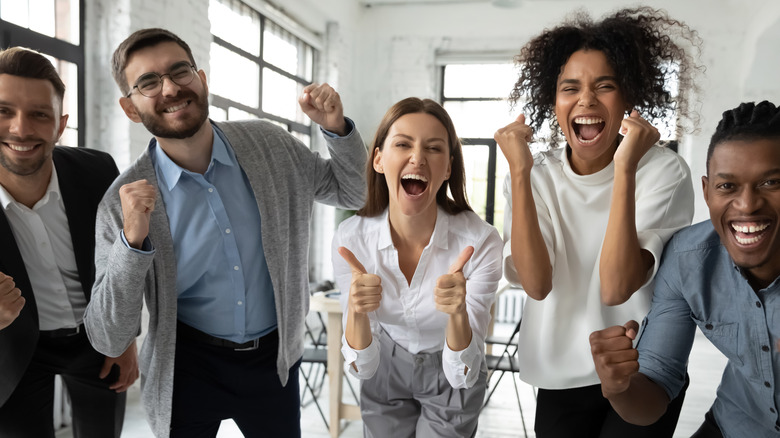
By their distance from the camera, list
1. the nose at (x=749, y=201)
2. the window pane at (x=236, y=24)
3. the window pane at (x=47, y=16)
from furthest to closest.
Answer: the window pane at (x=236, y=24) → the window pane at (x=47, y=16) → the nose at (x=749, y=201)

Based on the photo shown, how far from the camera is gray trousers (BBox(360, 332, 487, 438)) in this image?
1618mm

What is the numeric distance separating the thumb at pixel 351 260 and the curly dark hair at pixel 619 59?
770mm

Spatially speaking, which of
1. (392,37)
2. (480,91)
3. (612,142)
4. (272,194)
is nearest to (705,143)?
(480,91)

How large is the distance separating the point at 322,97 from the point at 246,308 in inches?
26.8

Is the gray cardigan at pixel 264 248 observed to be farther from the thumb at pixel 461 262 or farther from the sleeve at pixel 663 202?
the sleeve at pixel 663 202

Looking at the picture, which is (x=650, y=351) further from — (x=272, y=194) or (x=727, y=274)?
(x=272, y=194)

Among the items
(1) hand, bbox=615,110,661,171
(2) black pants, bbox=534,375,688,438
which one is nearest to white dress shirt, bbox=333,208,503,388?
(2) black pants, bbox=534,375,688,438

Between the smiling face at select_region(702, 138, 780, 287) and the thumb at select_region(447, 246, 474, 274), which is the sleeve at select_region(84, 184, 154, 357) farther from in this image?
the smiling face at select_region(702, 138, 780, 287)

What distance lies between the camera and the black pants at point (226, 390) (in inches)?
68.6

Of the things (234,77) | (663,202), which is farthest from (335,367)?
(234,77)

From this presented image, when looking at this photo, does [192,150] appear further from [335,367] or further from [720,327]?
[335,367]

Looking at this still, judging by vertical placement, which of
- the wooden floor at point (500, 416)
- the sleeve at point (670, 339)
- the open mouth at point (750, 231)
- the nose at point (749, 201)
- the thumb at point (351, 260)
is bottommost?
the wooden floor at point (500, 416)

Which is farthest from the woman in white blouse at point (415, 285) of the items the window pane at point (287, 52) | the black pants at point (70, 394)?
the window pane at point (287, 52)

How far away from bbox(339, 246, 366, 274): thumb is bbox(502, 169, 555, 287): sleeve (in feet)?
1.32
